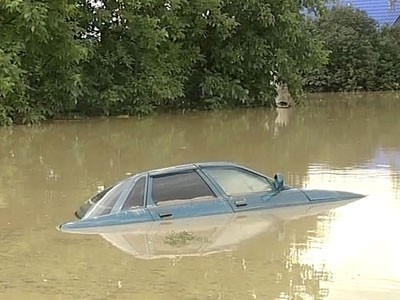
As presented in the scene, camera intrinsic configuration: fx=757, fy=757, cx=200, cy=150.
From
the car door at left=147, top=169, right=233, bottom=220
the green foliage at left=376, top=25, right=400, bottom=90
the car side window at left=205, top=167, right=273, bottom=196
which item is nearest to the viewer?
the car door at left=147, top=169, right=233, bottom=220

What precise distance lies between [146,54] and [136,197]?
18.2 meters

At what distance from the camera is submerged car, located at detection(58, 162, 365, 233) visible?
9406 millimetres

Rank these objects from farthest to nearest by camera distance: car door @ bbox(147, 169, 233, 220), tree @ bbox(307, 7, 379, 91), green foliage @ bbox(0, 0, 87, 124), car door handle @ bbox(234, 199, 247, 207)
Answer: tree @ bbox(307, 7, 379, 91)
green foliage @ bbox(0, 0, 87, 124)
car door handle @ bbox(234, 199, 247, 207)
car door @ bbox(147, 169, 233, 220)

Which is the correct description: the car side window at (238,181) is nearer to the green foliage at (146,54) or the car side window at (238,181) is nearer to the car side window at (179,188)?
the car side window at (179,188)

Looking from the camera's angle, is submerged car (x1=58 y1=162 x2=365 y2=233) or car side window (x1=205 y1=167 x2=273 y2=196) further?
car side window (x1=205 y1=167 x2=273 y2=196)

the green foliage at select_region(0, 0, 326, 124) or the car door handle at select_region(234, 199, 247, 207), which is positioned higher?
the green foliage at select_region(0, 0, 326, 124)

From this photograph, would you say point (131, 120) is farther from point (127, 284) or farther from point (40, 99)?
point (127, 284)

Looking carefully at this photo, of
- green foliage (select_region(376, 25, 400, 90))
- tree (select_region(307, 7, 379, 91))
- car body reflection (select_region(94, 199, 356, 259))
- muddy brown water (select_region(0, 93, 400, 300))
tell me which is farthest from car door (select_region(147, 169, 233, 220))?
green foliage (select_region(376, 25, 400, 90))

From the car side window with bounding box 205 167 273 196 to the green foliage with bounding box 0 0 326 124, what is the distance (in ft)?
41.0

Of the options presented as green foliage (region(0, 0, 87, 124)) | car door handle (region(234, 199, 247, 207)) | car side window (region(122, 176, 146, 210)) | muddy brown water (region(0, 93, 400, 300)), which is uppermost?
green foliage (region(0, 0, 87, 124))

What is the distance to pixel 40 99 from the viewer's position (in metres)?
25.2

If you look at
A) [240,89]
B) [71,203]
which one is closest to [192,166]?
[71,203]

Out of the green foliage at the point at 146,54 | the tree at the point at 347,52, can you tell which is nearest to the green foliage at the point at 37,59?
the green foliage at the point at 146,54

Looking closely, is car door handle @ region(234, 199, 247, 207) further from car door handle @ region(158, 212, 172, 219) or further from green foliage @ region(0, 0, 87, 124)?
green foliage @ region(0, 0, 87, 124)
